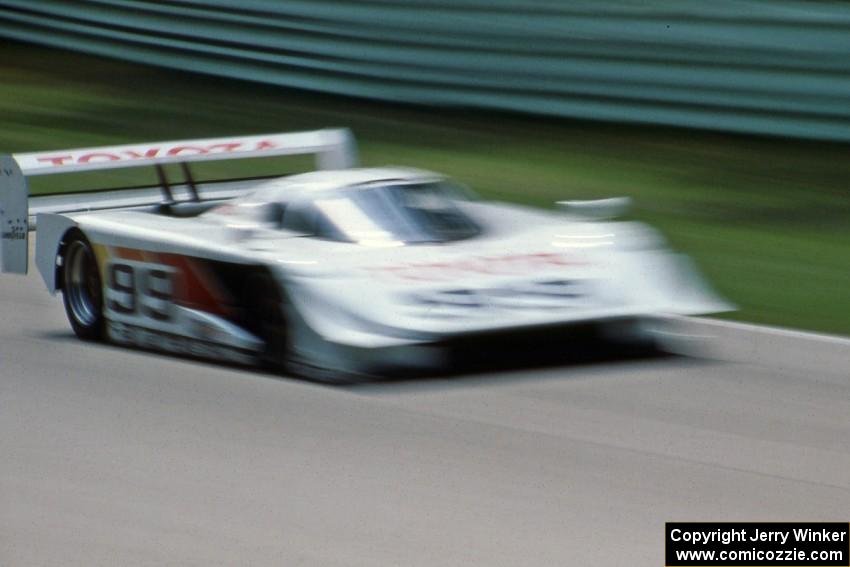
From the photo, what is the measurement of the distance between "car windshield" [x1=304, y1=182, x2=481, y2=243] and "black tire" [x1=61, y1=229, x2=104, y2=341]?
4.83 ft

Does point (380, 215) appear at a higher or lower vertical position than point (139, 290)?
higher

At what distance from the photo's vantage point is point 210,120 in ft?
53.6

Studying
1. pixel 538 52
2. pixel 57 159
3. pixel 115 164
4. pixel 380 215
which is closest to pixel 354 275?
pixel 380 215

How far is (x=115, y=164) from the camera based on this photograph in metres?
9.63

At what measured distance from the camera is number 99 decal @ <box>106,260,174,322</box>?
806cm

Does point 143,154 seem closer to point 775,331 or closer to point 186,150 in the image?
point 186,150

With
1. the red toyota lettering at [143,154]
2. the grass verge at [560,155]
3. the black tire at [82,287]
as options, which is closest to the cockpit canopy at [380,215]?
the black tire at [82,287]

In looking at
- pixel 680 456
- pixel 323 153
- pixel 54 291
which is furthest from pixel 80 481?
pixel 323 153

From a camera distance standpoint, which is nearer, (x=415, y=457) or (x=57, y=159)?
(x=415, y=457)

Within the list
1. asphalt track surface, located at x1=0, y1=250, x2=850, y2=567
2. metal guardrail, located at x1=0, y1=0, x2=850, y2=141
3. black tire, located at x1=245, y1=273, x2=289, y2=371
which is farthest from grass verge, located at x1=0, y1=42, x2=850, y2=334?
black tire, located at x1=245, y1=273, x2=289, y2=371

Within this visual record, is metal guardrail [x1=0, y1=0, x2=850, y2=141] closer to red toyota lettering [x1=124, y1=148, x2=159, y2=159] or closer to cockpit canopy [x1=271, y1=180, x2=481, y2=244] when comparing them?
red toyota lettering [x1=124, y1=148, x2=159, y2=159]

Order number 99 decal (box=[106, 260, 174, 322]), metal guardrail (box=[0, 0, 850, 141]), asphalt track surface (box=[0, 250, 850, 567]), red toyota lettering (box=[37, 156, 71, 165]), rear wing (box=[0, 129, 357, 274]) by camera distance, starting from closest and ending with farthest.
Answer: asphalt track surface (box=[0, 250, 850, 567])
number 99 decal (box=[106, 260, 174, 322])
rear wing (box=[0, 129, 357, 274])
red toyota lettering (box=[37, 156, 71, 165])
metal guardrail (box=[0, 0, 850, 141])

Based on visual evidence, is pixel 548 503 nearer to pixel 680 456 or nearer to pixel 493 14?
pixel 680 456

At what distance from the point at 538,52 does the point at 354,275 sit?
808 centimetres
